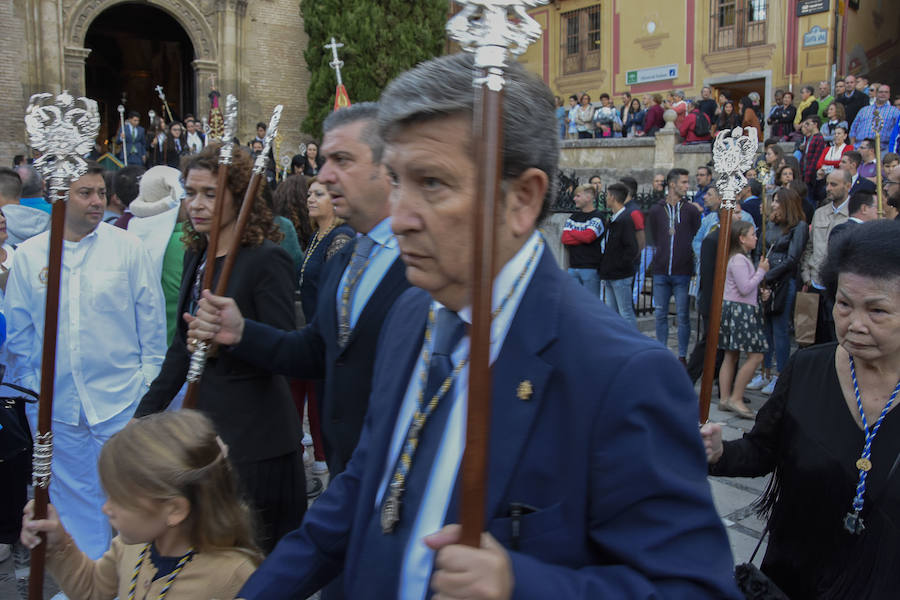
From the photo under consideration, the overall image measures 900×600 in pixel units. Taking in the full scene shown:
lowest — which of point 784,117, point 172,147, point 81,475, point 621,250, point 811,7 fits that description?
point 81,475

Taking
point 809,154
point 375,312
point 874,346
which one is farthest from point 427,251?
point 809,154

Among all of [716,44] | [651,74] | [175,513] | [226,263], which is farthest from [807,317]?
[651,74]

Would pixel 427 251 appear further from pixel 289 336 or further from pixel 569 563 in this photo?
pixel 289 336

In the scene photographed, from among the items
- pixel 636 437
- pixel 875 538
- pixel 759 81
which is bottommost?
pixel 875 538

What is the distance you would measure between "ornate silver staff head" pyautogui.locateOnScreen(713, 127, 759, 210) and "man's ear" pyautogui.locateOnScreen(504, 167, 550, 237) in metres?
1.46

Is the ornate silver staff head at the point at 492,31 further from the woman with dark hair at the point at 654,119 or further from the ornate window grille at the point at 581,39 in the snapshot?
the ornate window grille at the point at 581,39

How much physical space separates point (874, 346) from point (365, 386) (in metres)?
1.48

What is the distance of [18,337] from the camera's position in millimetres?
3645

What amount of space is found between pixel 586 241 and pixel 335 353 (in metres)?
6.39

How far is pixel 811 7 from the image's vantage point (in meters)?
21.9

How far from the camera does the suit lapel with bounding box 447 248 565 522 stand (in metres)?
1.16

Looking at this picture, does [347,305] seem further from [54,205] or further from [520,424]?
[520,424]

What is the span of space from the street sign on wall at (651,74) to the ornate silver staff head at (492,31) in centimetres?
2604

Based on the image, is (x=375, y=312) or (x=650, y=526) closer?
(x=650, y=526)
